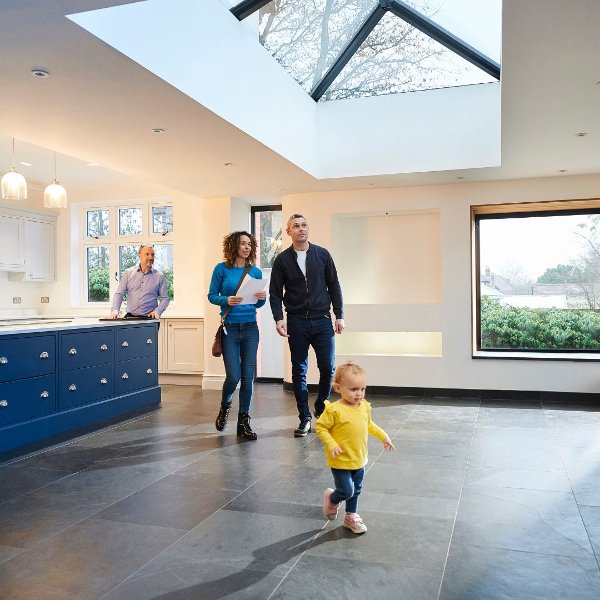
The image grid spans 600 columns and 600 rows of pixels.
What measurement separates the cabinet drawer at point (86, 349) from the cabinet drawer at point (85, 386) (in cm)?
6

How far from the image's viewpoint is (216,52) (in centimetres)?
403

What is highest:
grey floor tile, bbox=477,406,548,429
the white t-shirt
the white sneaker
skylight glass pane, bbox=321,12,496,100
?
skylight glass pane, bbox=321,12,496,100

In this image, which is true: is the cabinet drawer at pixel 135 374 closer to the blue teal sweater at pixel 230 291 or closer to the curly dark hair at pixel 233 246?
the blue teal sweater at pixel 230 291

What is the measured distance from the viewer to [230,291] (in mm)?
4293

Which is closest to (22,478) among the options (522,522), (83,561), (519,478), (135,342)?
(83,561)

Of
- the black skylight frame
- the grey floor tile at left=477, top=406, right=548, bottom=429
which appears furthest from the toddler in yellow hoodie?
the black skylight frame

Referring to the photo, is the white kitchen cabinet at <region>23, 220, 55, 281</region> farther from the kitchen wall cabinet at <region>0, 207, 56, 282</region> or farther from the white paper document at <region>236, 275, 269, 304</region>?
the white paper document at <region>236, 275, 269, 304</region>

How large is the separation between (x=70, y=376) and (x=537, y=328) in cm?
471

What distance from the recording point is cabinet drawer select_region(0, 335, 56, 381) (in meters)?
4.04

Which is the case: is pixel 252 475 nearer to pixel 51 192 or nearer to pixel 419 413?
pixel 419 413

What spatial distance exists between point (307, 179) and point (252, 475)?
11.4ft

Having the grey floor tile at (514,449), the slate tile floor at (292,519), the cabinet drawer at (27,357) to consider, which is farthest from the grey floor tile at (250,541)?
the cabinet drawer at (27,357)

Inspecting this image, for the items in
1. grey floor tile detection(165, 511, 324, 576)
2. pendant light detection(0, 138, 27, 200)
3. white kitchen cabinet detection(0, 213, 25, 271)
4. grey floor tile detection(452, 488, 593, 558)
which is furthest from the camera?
white kitchen cabinet detection(0, 213, 25, 271)

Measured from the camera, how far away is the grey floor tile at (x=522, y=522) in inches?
92.2
